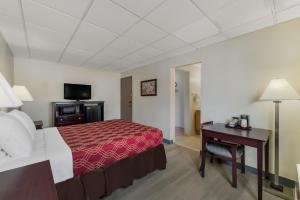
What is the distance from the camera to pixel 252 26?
2.13m

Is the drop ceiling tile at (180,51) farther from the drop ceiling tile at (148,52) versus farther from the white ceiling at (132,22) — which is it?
the drop ceiling tile at (148,52)

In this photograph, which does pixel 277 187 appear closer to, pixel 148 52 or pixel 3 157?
pixel 3 157

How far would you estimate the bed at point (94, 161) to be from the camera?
1.35m

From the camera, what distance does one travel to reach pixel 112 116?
5484 millimetres

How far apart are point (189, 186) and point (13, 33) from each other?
3.73 meters

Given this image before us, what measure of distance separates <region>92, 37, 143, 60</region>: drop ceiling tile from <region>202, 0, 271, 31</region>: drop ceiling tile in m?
1.48

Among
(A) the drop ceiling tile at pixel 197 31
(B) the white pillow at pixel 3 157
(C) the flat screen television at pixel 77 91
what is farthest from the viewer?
(C) the flat screen television at pixel 77 91

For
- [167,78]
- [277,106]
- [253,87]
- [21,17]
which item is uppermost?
[21,17]

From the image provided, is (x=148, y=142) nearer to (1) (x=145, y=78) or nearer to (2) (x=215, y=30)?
(2) (x=215, y=30)

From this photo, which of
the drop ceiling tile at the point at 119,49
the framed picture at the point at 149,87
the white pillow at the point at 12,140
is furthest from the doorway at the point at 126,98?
the white pillow at the point at 12,140

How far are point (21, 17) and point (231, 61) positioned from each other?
3325 millimetres

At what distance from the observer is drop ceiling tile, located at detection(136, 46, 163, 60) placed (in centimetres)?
310

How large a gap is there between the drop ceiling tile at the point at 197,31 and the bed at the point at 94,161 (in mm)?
1777

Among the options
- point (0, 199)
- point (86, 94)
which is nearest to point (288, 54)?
point (0, 199)
